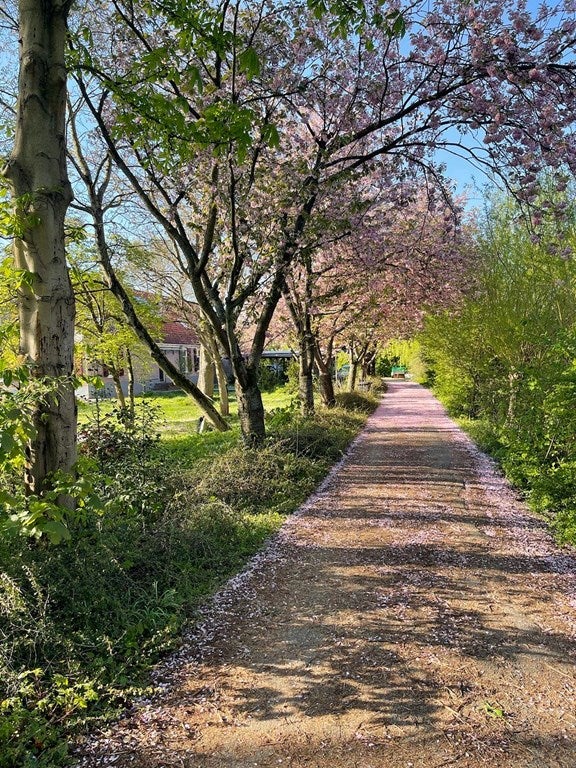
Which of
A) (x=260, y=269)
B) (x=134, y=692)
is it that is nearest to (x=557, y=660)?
(x=134, y=692)

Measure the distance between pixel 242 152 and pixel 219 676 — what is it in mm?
3783

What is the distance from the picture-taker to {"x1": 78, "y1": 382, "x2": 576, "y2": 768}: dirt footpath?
2.55 m

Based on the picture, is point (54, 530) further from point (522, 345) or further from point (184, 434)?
point (184, 434)

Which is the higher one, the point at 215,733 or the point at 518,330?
the point at 518,330

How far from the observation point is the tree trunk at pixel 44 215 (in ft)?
11.5

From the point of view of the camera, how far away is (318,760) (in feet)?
8.07

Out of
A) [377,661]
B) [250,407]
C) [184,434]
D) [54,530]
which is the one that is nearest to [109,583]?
[54,530]

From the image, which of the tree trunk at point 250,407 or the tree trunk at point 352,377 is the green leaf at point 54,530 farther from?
the tree trunk at point 352,377

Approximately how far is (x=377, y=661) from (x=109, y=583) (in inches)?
78.2

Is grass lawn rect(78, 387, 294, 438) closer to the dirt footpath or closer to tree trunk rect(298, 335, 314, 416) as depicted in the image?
tree trunk rect(298, 335, 314, 416)

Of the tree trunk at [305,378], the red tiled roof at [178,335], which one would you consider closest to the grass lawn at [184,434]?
the tree trunk at [305,378]

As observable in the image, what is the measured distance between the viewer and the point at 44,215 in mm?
3576

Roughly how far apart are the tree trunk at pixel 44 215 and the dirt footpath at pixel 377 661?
182 centimetres

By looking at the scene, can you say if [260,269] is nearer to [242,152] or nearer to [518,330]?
[242,152]
